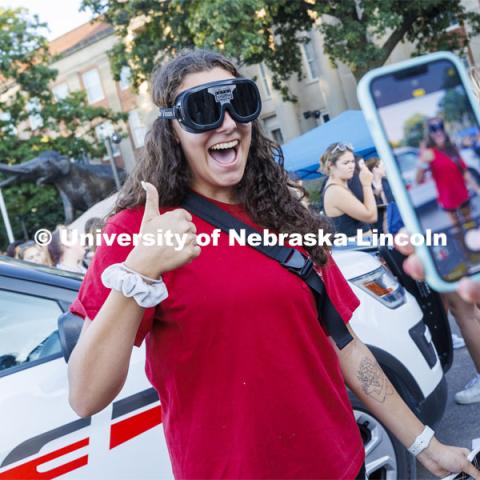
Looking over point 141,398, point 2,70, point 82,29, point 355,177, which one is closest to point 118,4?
point 2,70

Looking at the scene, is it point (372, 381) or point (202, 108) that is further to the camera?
point (372, 381)

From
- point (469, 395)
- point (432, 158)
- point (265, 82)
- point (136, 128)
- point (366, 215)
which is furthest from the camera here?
point (136, 128)

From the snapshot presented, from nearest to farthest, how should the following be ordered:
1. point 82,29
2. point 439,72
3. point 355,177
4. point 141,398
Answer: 1. point 439,72
2. point 141,398
3. point 355,177
4. point 82,29

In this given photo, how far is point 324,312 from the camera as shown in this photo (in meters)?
1.90

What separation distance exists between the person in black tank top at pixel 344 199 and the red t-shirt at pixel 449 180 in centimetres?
366

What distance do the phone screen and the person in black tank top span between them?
363 cm

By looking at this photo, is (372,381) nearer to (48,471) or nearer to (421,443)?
(421,443)

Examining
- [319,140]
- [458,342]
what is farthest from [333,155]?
[319,140]

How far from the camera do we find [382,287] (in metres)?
3.41

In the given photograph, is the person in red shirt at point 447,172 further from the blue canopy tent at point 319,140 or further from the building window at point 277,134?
the building window at point 277,134

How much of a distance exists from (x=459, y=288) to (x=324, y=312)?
82 cm

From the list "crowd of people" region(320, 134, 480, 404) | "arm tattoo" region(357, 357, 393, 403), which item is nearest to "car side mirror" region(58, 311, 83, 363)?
"arm tattoo" region(357, 357, 393, 403)

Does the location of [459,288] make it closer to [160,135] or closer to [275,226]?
[275,226]

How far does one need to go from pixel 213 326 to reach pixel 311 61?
2823 centimetres
